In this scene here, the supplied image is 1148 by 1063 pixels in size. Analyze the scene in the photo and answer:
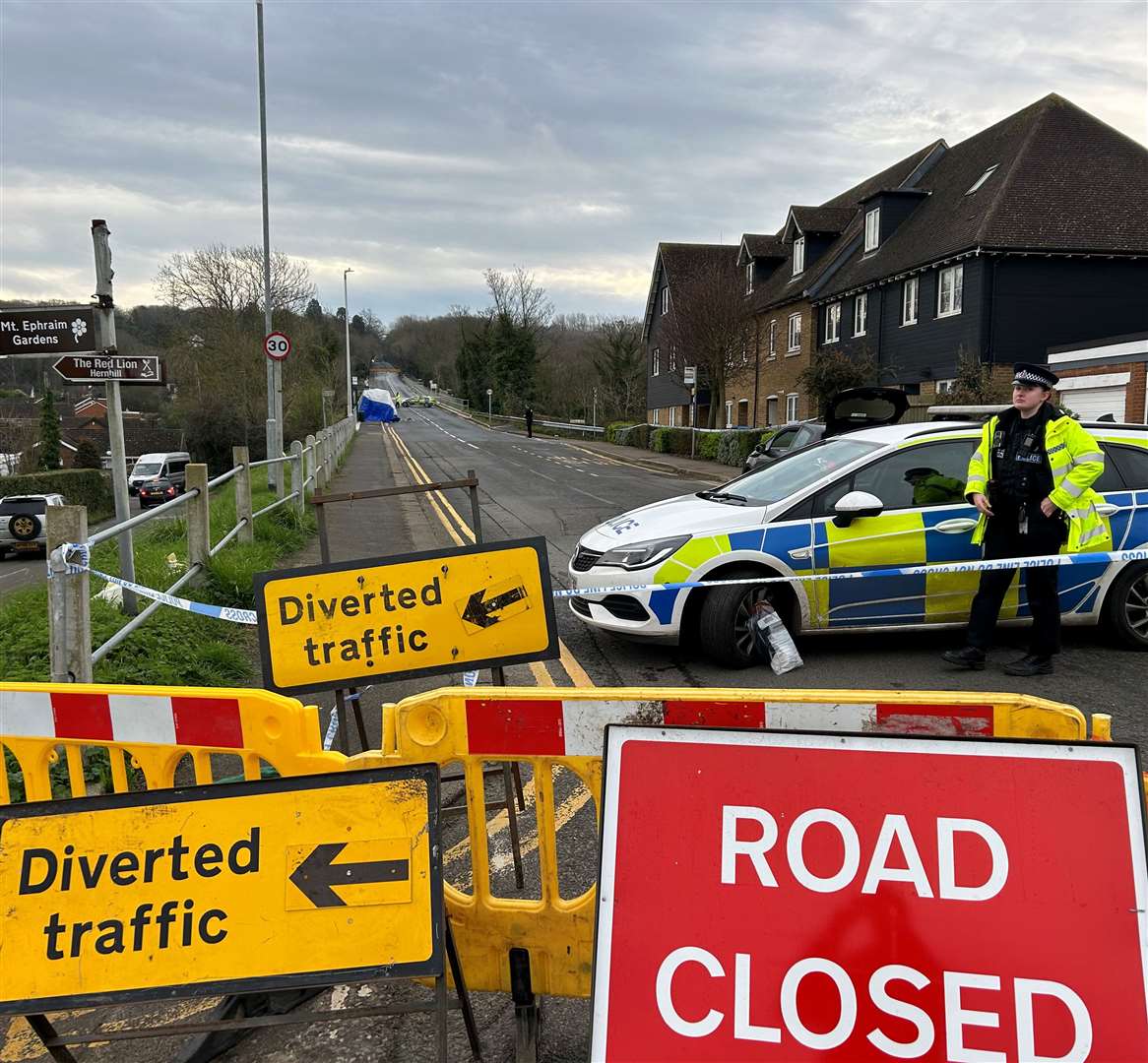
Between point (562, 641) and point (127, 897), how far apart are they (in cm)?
457

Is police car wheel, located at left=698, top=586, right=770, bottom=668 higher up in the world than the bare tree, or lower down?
lower down

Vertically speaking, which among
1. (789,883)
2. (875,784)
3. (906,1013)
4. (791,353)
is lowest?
(906,1013)

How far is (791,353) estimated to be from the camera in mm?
34250

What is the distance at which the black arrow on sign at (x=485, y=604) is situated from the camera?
11.6 feet

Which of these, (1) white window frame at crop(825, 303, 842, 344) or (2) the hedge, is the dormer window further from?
(2) the hedge

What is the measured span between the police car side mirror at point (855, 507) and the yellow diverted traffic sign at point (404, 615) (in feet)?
9.42

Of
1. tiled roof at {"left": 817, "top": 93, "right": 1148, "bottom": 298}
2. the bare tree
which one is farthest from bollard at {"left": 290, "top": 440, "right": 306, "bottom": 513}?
the bare tree

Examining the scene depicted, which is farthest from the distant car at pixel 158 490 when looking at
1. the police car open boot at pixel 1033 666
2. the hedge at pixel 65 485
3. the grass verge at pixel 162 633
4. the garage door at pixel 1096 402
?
the police car open boot at pixel 1033 666

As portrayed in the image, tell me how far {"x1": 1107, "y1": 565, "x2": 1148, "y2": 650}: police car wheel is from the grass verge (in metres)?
5.48

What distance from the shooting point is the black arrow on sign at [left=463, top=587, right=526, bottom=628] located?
3.52 m

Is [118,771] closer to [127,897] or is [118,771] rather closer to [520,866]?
[127,897]

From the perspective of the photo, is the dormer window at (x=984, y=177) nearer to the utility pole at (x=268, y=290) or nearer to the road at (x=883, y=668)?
the utility pole at (x=268, y=290)

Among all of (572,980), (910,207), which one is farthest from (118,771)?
(910,207)

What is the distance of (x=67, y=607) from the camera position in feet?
13.6
